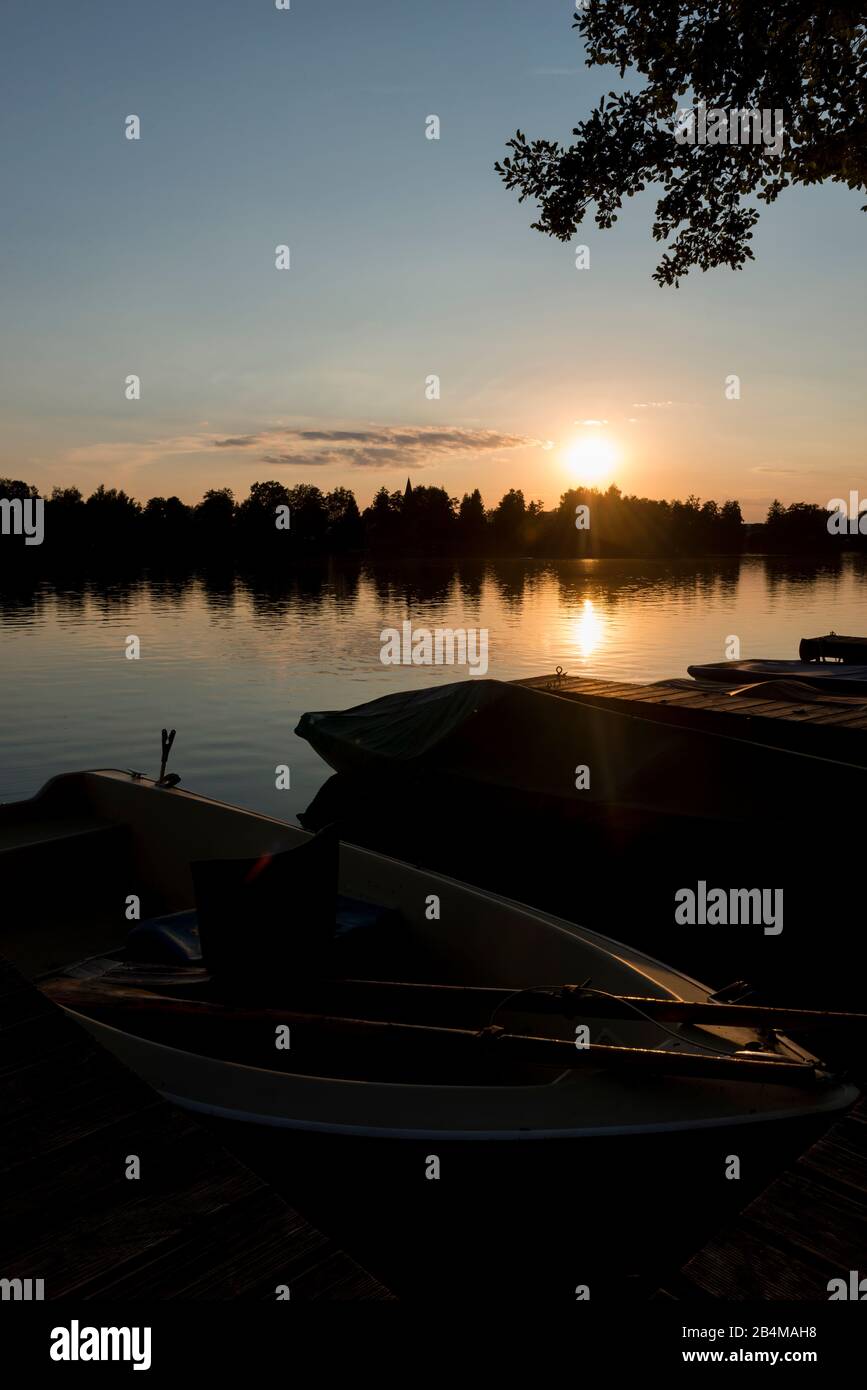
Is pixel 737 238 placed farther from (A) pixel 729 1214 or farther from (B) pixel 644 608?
(B) pixel 644 608

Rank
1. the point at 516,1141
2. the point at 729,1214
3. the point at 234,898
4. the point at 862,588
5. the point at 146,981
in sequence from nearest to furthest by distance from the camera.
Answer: the point at 516,1141 → the point at 729,1214 → the point at 234,898 → the point at 146,981 → the point at 862,588

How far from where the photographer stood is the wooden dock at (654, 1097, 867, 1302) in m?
3.31

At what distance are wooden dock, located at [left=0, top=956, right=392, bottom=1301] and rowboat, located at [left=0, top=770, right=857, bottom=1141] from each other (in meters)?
0.91

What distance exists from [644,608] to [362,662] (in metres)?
41.9

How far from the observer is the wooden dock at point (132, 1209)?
3.23 metres

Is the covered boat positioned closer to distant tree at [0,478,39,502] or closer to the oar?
the oar

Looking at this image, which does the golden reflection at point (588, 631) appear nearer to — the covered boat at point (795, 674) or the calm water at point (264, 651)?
the calm water at point (264, 651)

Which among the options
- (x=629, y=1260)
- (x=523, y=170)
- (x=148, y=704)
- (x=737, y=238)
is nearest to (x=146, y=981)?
(x=629, y=1260)

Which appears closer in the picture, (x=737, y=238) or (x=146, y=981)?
(x=146, y=981)

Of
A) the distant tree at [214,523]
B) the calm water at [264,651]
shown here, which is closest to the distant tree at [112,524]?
the distant tree at [214,523]

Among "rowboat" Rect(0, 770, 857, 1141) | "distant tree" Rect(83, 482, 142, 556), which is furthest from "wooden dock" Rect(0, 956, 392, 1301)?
"distant tree" Rect(83, 482, 142, 556)

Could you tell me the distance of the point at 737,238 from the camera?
1509 centimetres

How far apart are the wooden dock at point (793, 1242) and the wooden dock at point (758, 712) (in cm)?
1100

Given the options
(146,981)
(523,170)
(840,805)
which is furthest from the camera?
(523,170)
